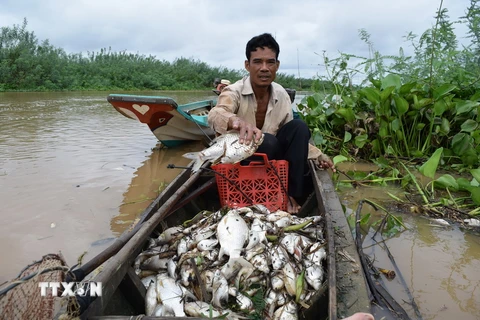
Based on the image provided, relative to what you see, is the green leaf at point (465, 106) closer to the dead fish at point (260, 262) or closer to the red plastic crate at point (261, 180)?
the red plastic crate at point (261, 180)

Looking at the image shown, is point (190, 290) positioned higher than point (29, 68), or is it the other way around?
point (29, 68)

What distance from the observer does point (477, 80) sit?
4359mm

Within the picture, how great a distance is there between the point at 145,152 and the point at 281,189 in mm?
3749

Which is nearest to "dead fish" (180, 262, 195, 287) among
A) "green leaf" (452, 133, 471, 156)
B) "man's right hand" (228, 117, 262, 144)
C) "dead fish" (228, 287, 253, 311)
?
"dead fish" (228, 287, 253, 311)

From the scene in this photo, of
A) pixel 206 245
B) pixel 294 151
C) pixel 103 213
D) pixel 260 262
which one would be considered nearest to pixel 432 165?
pixel 294 151

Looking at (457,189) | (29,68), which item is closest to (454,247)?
(457,189)

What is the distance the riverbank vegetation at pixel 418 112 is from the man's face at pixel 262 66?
1422 mm

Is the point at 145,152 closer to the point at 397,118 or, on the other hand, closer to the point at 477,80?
the point at 397,118

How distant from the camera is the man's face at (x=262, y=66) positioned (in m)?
2.93

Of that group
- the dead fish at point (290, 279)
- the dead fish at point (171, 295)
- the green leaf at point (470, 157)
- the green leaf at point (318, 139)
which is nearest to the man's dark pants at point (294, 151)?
the dead fish at point (290, 279)

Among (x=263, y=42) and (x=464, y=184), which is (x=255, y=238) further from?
(x=464, y=184)

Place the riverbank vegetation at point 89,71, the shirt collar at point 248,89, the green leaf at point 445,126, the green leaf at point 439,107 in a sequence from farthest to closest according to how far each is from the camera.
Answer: the riverbank vegetation at point 89,71
the green leaf at point 445,126
the green leaf at point 439,107
the shirt collar at point 248,89

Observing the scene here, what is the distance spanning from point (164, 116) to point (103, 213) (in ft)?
7.56

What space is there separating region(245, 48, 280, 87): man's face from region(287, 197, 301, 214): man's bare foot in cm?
98
